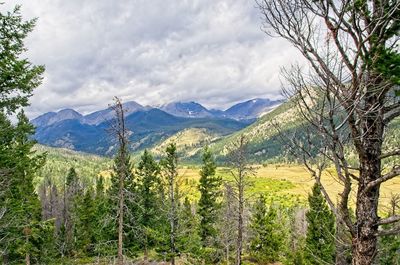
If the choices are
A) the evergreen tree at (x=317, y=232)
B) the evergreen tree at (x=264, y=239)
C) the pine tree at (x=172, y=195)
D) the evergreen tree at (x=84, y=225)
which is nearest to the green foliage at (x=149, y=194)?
the pine tree at (x=172, y=195)

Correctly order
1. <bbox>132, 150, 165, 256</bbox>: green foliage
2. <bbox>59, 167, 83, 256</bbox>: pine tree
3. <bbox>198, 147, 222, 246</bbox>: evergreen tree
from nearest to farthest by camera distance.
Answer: <bbox>198, 147, 222, 246</bbox>: evergreen tree → <bbox>132, 150, 165, 256</bbox>: green foliage → <bbox>59, 167, 83, 256</bbox>: pine tree

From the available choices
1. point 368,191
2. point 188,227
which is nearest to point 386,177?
point 368,191

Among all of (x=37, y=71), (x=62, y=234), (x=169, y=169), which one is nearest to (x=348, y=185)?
(x=37, y=71)

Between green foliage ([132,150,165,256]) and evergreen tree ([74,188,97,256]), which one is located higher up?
green foliage ([132,150,165,256])

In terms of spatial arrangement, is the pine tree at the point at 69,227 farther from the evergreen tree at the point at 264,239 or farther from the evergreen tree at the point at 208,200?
the evergreen tree at the point at 264,239

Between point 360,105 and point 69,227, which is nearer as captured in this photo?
point 360,105

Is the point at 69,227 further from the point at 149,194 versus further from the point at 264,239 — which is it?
the point at 264,239

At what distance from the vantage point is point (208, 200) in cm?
4041

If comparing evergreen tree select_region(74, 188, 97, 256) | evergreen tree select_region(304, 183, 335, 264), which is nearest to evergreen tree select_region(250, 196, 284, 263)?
evergreen tree select_region(304, 183, 335, 264)

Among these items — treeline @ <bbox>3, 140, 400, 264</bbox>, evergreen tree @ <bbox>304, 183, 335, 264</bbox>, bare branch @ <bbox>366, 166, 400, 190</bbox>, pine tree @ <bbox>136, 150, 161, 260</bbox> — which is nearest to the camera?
bare branch @ <bbox>366, 166, 400, 190</bbox>

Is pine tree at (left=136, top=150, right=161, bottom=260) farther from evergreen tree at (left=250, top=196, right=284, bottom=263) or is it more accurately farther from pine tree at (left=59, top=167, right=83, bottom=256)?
evergreen tree at (left=250, top=196, right=284, bottom=263)

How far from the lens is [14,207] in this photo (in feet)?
50.5

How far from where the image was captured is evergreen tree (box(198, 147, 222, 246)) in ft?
129

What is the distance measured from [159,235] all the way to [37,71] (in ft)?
70.4
